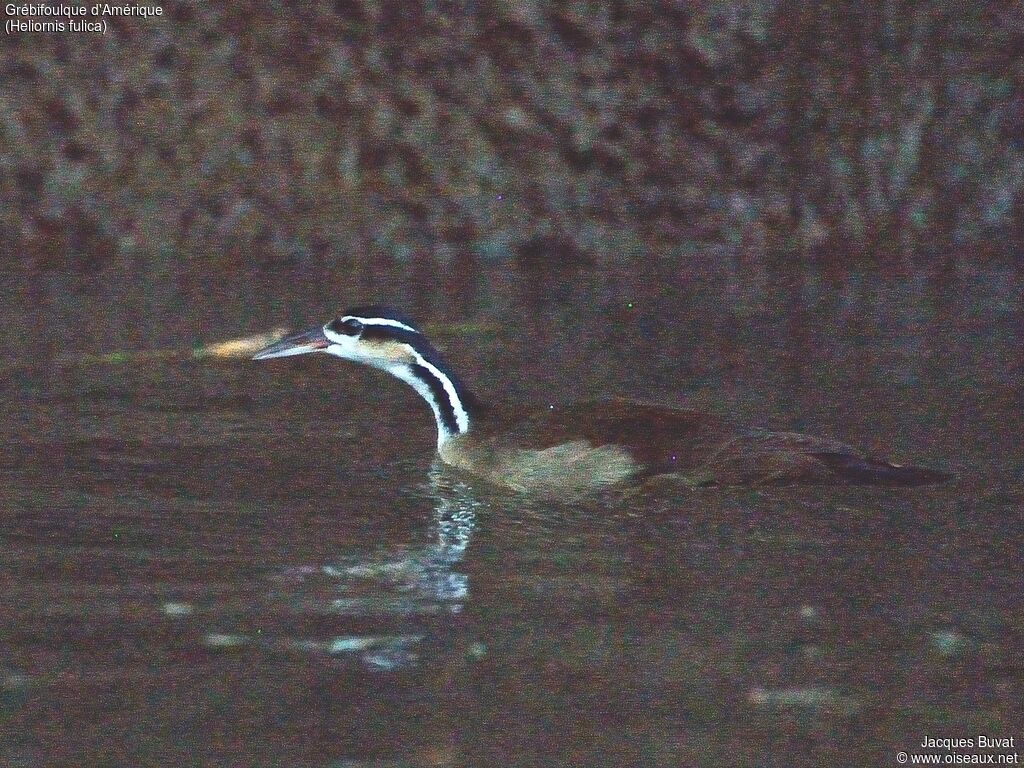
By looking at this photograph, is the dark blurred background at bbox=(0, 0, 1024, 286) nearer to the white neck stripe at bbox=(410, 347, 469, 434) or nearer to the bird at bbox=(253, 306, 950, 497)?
the white neck stripe at bbox=(410, 347, 469, 434)

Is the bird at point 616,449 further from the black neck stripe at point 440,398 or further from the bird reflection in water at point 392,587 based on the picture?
the bird reflection in water at point 392,587

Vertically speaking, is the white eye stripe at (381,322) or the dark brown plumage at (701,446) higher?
the white eye stripe at (381,322)

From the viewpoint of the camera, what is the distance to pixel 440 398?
6652mm

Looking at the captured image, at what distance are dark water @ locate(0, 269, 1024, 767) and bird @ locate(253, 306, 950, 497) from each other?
0.08 m

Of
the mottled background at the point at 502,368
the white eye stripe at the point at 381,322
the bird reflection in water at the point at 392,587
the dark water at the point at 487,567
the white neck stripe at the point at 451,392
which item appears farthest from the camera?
the white eye stripe at the point at 381,322

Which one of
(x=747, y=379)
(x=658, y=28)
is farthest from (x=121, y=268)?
(x=747, y=379)

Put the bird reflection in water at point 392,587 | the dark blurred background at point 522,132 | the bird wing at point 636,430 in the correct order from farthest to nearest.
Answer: the dark blurred background at point 522,132, the bird wing at point 636,430, the bird reflection in water at point 392,587

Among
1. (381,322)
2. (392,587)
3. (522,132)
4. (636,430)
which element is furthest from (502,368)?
(522,132)

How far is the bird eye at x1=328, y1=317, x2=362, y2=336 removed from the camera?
682 centimetres

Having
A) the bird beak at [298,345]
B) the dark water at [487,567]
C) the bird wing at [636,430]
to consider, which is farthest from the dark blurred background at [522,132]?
the bird wing at [636,430]

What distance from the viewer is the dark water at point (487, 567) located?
157 inches

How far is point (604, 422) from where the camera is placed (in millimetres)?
6141

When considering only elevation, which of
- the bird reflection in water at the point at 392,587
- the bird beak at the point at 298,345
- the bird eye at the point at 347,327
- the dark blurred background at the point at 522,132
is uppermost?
the dark blurred background at the point at 522,132

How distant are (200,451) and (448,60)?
4115 millimetres
